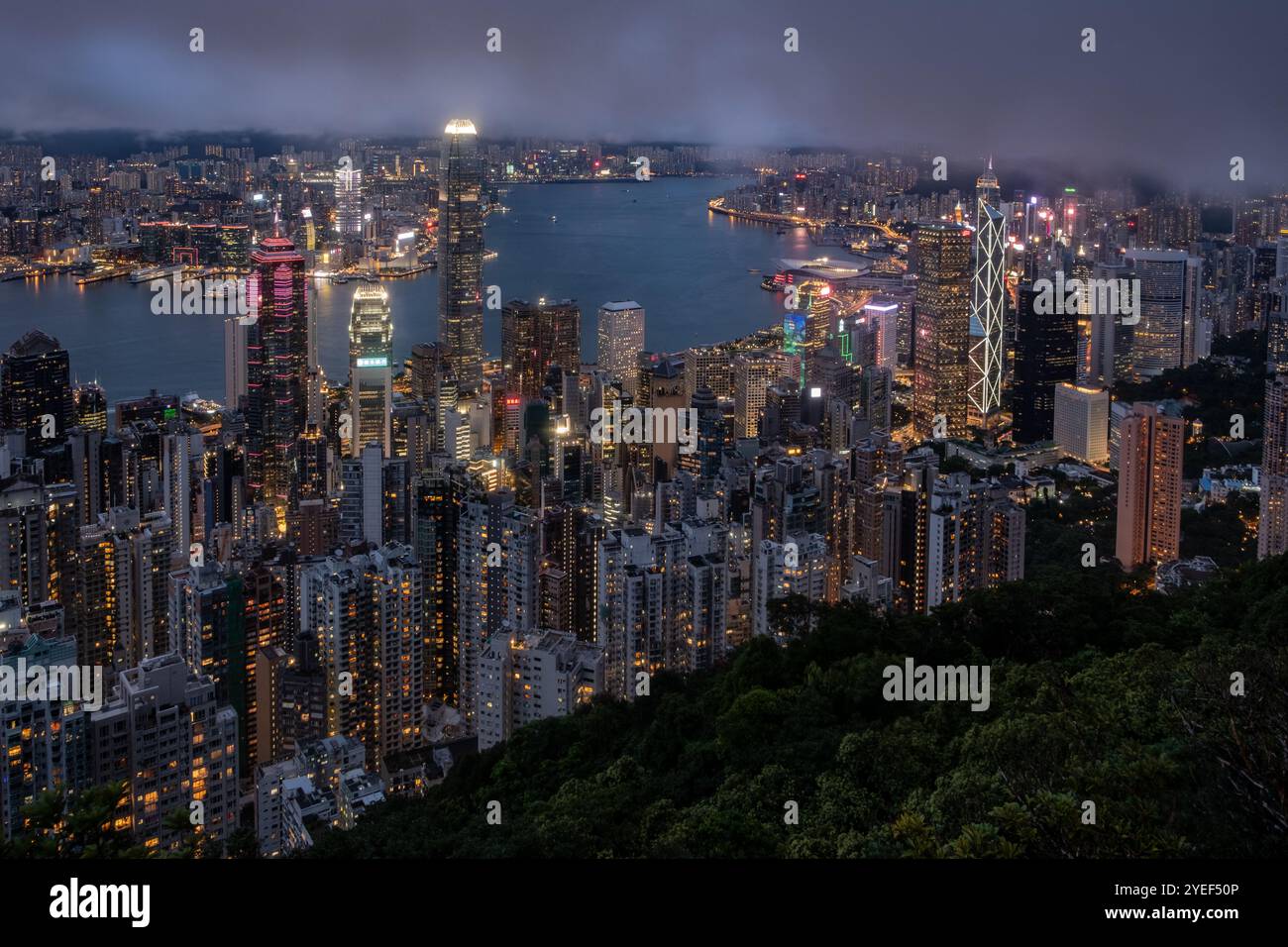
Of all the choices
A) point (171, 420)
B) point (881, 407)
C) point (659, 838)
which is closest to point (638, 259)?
point (881, 407)

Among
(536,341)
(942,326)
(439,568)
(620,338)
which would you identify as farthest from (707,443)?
(942,326)

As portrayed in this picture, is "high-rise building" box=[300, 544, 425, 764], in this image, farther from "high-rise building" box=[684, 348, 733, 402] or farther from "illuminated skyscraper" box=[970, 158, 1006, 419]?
"illuminated skyscraper" box=[970, 158, 1006, 419]

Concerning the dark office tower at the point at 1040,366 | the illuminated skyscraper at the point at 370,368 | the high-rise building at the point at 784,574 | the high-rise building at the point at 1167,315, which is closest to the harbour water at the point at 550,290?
the illuminated skyscraper at the point at 370,368

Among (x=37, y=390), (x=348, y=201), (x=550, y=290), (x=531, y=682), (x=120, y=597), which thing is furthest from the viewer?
(x=550, y=290)

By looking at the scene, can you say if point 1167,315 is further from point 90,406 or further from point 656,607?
point 90,406

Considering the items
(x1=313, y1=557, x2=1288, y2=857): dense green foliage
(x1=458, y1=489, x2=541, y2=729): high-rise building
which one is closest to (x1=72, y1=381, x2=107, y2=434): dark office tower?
(x1=458, y1=489, x2=541, y2=729): high-rise building

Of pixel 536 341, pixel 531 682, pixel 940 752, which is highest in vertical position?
pixel 536 341
